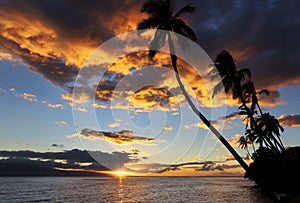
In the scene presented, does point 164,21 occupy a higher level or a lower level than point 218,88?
higher

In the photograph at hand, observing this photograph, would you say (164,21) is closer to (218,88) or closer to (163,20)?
(163,20)

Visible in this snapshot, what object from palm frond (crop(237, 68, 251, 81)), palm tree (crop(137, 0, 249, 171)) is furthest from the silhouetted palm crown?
palm frond (crop(237, 68, 251, 81))

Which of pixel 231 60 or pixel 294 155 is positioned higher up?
pixel 231 60

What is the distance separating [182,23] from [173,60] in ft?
9.47

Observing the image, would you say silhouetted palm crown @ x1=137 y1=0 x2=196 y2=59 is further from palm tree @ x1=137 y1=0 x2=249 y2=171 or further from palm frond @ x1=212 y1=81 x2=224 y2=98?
palm frond @ x1=212 y1=81 x2=224 y2=98

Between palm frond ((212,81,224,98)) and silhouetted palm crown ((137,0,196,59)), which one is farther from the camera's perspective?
palm frond ((212,81,224,98))

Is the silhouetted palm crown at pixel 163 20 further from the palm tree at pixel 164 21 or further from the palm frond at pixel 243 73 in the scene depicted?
the palm frond at pixel 243 73

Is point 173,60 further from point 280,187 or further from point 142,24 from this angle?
point 280,187

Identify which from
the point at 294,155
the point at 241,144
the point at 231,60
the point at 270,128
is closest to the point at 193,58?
the point at 231,60

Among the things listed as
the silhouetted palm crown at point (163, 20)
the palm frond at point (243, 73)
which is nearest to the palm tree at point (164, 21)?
the silhouetted palm crown at point (163, 20)

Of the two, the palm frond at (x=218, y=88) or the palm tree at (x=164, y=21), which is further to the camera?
the palm frond at (x=218, y=88)

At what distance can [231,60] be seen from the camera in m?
24.4

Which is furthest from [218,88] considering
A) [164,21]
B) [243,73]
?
[164,21]

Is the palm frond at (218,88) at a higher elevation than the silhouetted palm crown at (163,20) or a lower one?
lower
